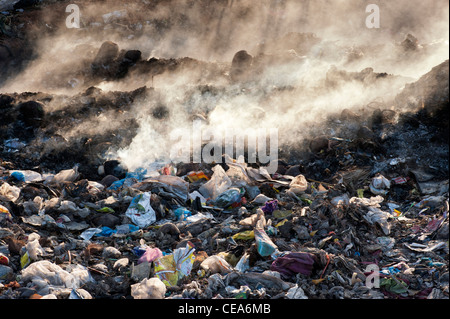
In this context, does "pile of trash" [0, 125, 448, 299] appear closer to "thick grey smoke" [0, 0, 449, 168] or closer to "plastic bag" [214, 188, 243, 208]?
"plastic bag" [214, 188, 243, 208]

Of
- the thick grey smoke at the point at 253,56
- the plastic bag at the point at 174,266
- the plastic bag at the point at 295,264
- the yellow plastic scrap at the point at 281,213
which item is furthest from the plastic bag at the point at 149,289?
the thick grey smoke at the point at 253,56

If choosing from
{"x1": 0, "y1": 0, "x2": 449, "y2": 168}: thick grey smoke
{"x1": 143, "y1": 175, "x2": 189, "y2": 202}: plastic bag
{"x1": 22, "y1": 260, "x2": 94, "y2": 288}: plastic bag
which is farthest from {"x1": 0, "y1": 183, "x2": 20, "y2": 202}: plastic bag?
{"x1": 0, "y1": 0, "x2": 449, "y2": 168}: thick grey smoke

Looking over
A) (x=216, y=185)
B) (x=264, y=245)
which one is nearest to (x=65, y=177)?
(x=216, y=185)

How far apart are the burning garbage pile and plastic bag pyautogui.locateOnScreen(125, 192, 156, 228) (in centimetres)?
2

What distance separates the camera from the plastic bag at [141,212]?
5442mm

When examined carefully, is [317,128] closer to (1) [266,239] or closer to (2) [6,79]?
(1) [266,239]

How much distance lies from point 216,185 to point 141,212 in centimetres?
118

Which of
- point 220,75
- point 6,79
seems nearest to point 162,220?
point 220,75

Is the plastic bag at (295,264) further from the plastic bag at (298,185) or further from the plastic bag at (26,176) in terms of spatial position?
the plastic bag at (26,176)

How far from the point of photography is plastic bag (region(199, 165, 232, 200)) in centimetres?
622

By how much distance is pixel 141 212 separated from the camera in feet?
18.1

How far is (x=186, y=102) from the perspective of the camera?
30.5ft

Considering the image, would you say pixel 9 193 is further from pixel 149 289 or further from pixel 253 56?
pixel 253 56
